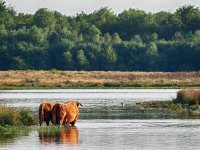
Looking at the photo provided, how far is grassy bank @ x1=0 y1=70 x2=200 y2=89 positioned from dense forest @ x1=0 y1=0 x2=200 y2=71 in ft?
73.2

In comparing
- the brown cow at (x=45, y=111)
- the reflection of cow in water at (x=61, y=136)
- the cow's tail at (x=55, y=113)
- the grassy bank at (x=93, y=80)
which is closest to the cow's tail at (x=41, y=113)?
the brown cow at (x=45, y=111)

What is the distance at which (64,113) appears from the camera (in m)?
39.3

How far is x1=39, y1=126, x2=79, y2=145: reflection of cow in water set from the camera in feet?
108

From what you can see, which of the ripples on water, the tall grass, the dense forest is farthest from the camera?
the dense forest

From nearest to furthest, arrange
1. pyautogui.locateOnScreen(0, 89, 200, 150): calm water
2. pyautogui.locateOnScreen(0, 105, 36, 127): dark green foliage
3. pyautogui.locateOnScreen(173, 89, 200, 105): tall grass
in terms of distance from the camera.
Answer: pyautogui.locateOnScreen(0, 89, 200, 150): calm water < pyautogui.locateOnScreen(0, 105, 36, 127): dark green foliage < pyautogui.locateOnScreen(173, 89, 200, 105): tall grass

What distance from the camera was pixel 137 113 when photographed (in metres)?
50.4

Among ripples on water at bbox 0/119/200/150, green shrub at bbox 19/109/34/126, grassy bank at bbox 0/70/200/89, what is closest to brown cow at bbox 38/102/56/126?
green shrub at bbox 19/109/34/126

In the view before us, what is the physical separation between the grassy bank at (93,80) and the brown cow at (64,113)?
2464 inches

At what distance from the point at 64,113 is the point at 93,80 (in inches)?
2930

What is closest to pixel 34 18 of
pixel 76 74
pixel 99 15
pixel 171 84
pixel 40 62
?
pixel 99 15

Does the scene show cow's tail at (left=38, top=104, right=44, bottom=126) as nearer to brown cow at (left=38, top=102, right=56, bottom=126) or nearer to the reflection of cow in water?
brown cow at (left=38, top=102, right=56, bottom=126)

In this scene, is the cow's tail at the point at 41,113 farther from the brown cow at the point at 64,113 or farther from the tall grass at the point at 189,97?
the tall grass at the point at 189,97

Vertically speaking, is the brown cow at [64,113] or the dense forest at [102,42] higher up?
the dense forest at [102,42]

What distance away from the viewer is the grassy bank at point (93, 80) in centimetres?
10850
